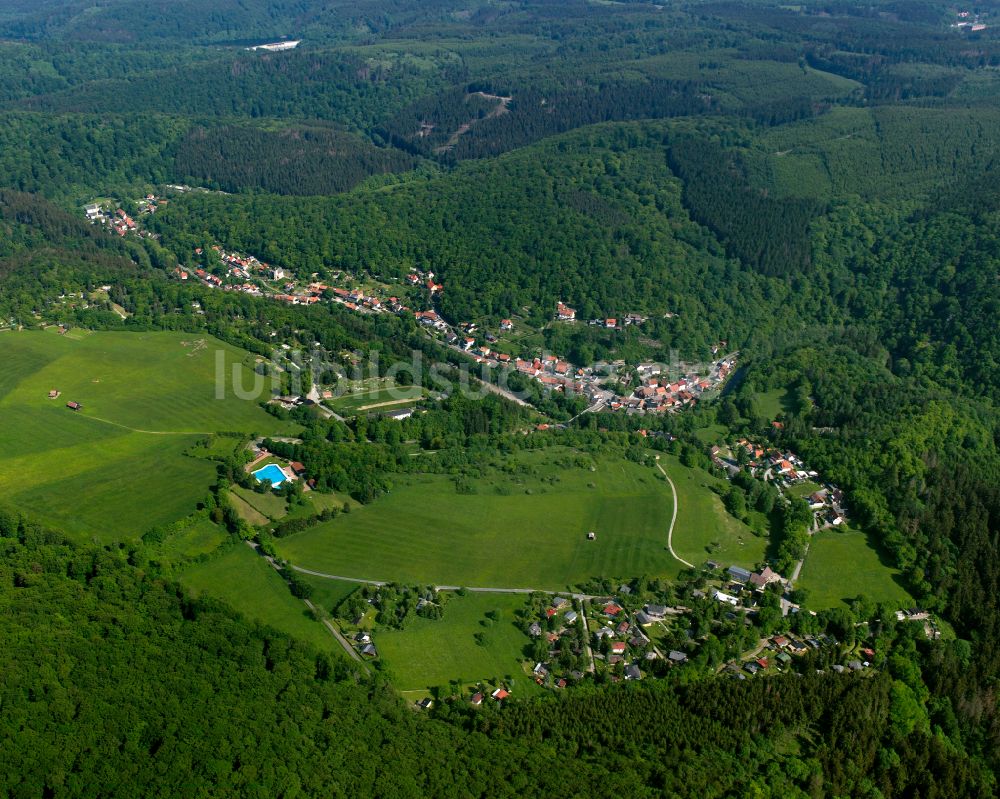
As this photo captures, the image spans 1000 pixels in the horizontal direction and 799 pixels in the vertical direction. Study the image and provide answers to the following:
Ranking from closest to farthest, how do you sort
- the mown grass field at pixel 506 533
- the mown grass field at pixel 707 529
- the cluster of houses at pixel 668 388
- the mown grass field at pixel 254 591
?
the mown grass field at pixel 254 591 → the mown grass field at pixel 506 533 → the mown grass field at pixel 707 529 → the cluster of houses at pixel 668 388

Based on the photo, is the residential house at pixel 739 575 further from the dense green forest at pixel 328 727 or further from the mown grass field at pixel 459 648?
the mown grass field at pixel 459 648

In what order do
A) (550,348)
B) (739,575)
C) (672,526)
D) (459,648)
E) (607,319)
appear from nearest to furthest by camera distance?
1. (459,648)
2. (739,575)
3. (672,526)
4. (550,348)
5. (607,319)

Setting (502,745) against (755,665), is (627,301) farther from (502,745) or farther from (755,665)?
(502,745)

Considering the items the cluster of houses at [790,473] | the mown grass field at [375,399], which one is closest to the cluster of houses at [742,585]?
the cluster of houses at [790,473]

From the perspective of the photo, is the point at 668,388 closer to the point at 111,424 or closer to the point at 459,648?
the point at 459,648

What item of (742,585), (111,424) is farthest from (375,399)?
(742,585)

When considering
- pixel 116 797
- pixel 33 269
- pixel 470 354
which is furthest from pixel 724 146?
pixel 116 797

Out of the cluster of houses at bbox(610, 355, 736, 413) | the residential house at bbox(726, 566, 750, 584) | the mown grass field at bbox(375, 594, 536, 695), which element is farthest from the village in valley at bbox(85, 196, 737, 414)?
the mown grass field at bbox(375, 594, 536, 695)

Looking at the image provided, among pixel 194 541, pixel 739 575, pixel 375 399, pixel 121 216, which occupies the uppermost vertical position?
pixel 121 216
